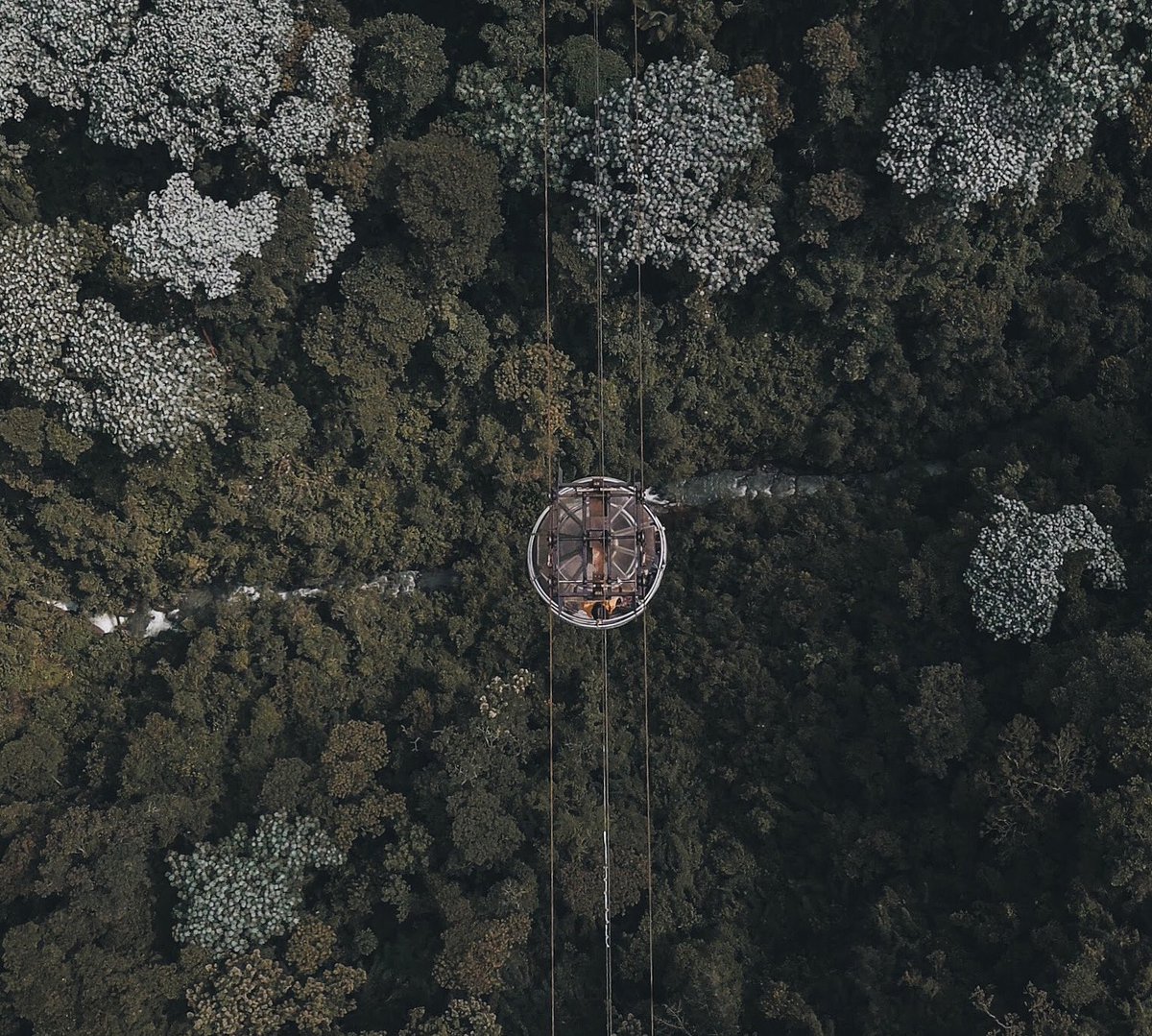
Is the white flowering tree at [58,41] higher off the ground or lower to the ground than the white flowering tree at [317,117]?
higher

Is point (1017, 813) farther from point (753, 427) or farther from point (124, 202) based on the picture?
point (124, 202)

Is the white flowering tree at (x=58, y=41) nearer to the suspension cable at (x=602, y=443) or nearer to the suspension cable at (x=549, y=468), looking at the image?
the suspension cable at (x=549, y=468)

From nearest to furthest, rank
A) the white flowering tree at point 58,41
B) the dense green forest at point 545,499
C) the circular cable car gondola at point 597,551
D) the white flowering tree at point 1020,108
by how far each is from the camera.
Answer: the circular cable car gondola at point 597,551 < the white flowering tree at point 1020,108 < the dense green forest at point 545,499 < the white flowering tree at point 58,41

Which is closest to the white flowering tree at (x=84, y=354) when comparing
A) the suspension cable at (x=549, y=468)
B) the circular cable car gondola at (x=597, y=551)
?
the suspension cable at (x=549, y=468)

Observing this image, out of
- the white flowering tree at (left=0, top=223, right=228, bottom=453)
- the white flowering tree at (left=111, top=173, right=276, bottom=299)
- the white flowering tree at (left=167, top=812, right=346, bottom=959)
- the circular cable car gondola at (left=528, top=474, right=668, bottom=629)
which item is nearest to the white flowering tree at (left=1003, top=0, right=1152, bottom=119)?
the circular cable car gondola at (left=528, top=474, right=668, bottom=629)

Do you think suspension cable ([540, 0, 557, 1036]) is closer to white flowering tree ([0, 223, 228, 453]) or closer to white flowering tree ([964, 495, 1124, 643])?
white flowering tree ([0, 223, 228, 453])

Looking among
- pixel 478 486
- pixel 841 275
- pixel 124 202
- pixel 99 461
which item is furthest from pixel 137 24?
pixel 841 275

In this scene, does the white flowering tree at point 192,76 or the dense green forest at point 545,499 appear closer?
the dense green forest at point 545,499
